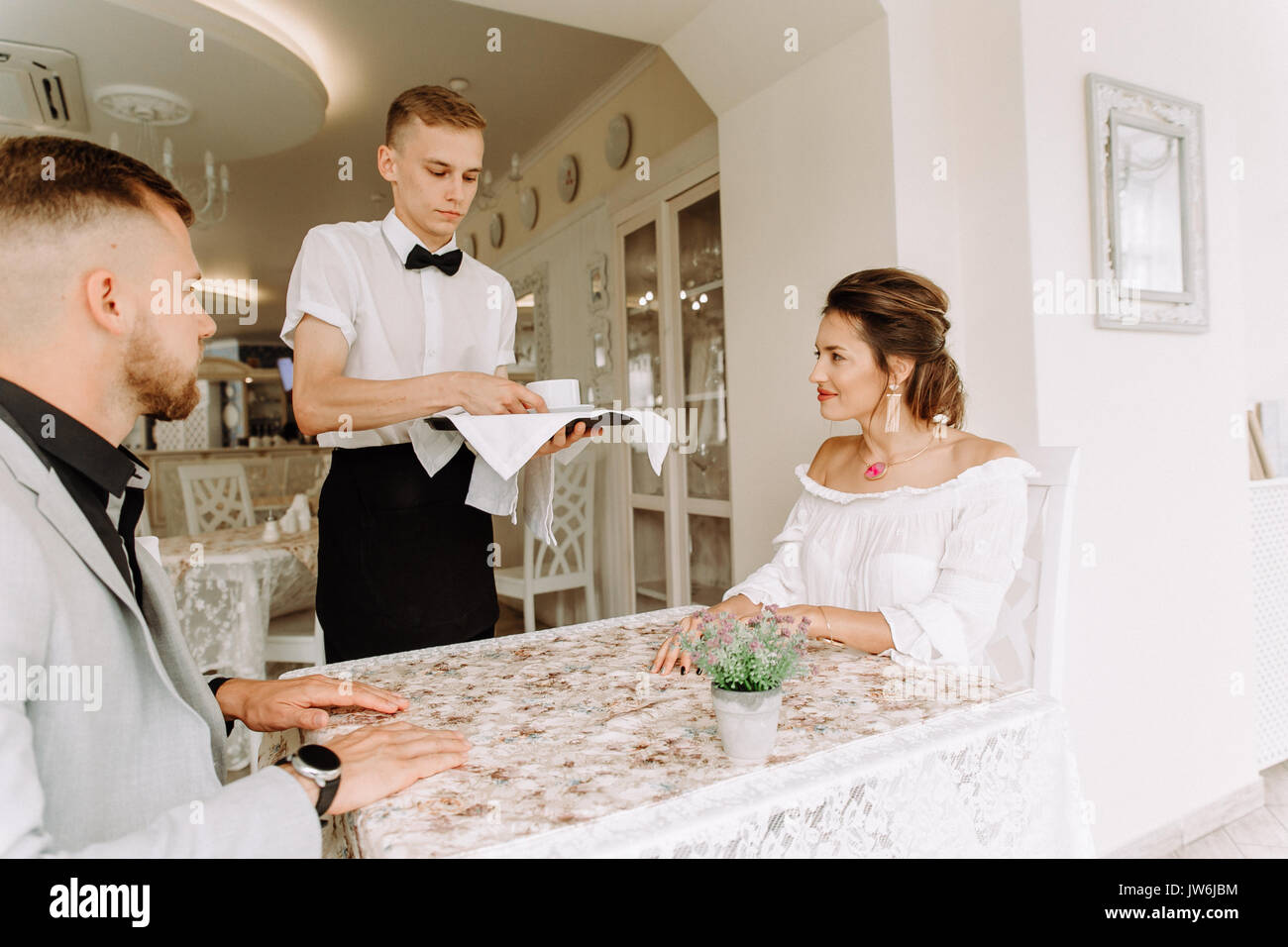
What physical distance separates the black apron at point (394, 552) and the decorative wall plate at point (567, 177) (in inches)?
137

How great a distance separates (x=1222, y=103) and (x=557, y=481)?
3200 mm

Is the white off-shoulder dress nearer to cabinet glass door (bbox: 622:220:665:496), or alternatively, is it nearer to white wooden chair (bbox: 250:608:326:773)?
white wooden chair (bbox: 250:608:326:773)

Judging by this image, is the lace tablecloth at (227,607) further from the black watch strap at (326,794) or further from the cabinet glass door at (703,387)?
the black watch strap at (326,794)

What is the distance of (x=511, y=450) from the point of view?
4.03 feet

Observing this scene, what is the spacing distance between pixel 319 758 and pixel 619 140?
3847 millimetres

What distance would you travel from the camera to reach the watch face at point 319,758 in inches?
29.9

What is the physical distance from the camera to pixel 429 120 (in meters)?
1.48

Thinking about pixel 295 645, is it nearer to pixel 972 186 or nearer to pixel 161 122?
pixel 972 186

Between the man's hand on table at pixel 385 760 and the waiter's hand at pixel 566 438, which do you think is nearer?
the man's hand on table at pixel 385 760

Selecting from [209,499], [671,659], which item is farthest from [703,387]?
[209,499]

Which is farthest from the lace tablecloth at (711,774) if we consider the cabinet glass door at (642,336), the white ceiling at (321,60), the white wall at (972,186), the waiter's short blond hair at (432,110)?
the white ceiling at (321,60)

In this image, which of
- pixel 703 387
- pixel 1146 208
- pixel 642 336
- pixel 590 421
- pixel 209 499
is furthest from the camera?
pixel 209 499
